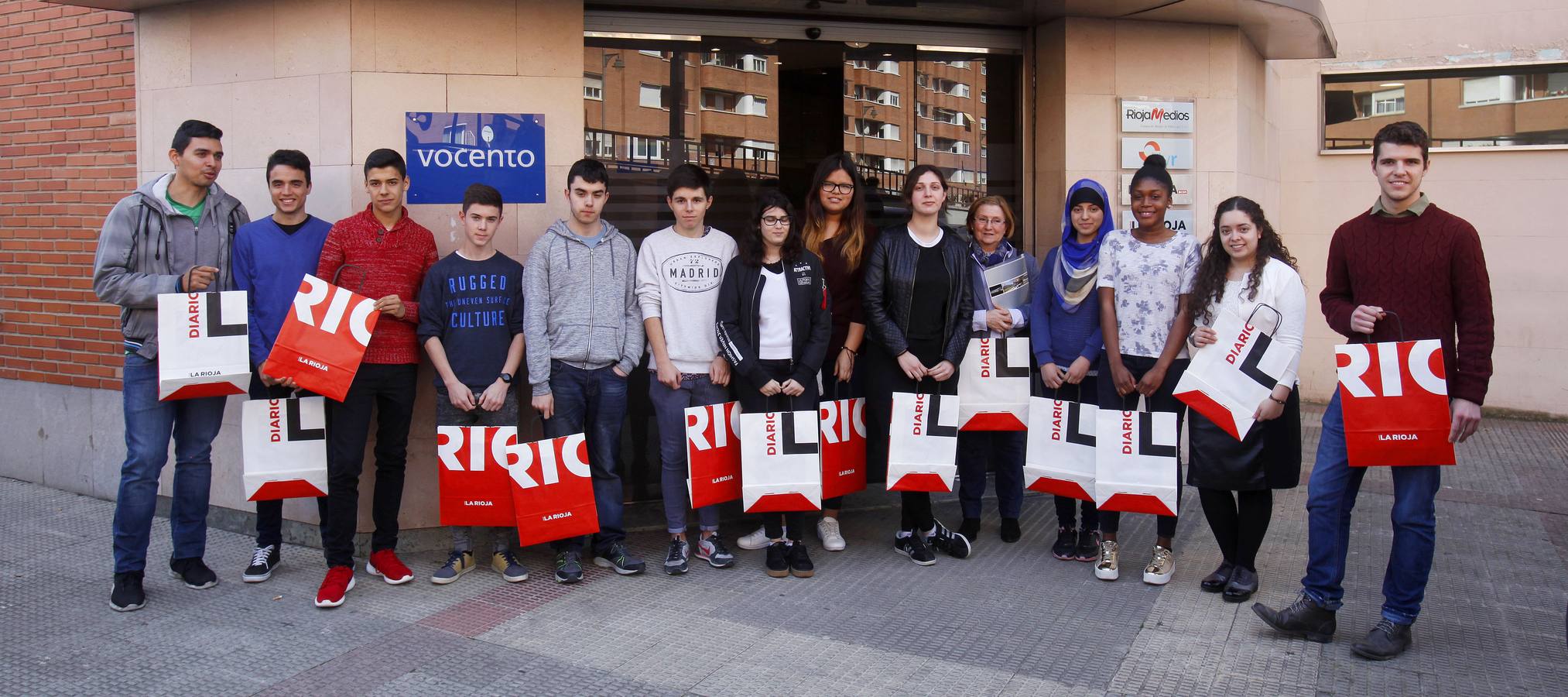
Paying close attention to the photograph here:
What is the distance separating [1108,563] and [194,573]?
4.23 metres

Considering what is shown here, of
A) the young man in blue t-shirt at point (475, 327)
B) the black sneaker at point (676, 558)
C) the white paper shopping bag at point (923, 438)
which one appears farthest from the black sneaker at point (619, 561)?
the white paper shopping bag at point (923, 438)

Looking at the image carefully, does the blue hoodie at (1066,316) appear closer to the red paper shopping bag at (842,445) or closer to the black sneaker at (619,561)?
the red paper shopping bag at (842,445)

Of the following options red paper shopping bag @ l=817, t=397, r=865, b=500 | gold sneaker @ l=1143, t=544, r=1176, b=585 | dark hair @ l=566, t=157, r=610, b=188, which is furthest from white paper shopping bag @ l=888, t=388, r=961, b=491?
dark hair @ l=566, t=157, r=610, b=188

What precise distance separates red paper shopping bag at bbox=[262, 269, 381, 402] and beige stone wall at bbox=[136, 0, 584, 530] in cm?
73

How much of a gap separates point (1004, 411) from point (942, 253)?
0.85 m

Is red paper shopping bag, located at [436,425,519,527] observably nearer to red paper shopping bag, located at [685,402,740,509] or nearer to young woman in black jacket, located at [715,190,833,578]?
red paper shopping bag, located at [685,402,740,509]

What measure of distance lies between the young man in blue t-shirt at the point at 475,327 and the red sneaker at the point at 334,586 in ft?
1.23

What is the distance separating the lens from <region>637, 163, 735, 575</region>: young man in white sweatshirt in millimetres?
5344

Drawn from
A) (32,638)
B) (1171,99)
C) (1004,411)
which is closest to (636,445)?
(1004,411)

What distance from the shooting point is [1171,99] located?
680cm

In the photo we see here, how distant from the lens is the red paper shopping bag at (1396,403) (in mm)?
4109

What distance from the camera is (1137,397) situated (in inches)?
211

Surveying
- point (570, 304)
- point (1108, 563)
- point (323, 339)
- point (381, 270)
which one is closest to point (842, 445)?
point (1108, 563)

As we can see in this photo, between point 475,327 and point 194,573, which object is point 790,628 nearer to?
point 475,327
